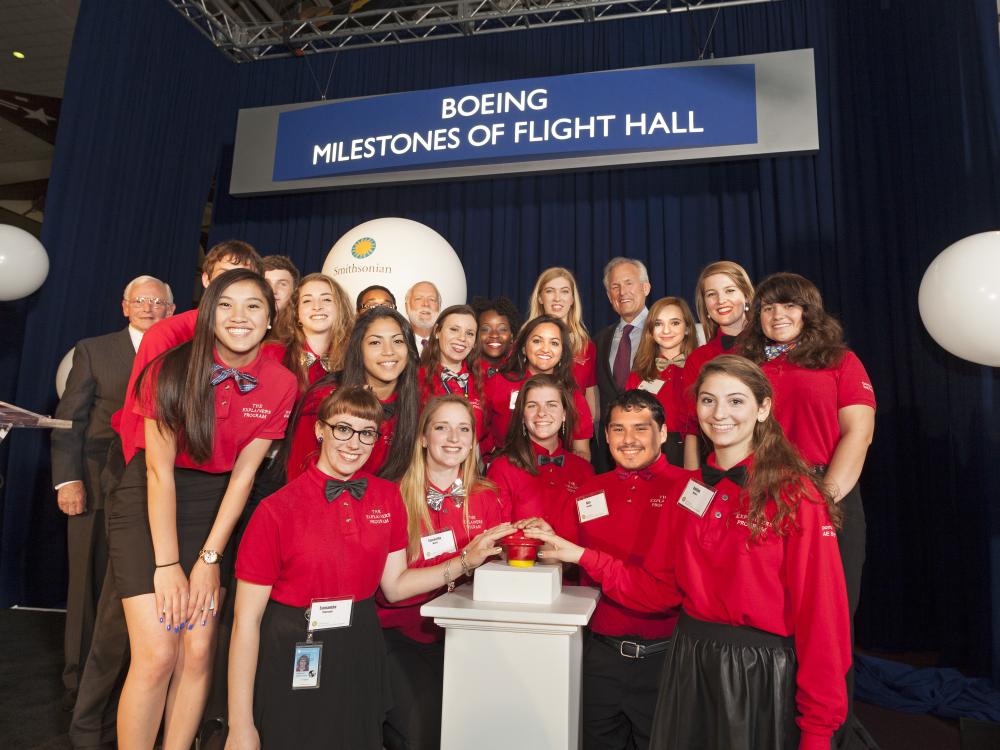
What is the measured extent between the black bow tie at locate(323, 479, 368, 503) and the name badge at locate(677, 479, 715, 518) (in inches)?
37.9

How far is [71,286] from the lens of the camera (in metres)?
5.43

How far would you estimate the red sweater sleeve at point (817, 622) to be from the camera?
5.47 feet

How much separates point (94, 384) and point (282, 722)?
90.9 inches

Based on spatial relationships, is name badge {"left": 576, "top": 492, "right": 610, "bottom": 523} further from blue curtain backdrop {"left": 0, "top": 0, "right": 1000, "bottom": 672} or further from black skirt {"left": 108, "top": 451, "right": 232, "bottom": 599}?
blue curtain backdrop {"left": 0, "top": 0, "right": 1000, "bottom": 672}

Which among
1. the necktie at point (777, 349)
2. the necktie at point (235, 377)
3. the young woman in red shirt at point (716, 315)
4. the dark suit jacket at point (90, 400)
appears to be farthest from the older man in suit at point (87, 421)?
the necktie at point (777, 349)

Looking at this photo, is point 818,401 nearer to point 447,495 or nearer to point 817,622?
point 817,622

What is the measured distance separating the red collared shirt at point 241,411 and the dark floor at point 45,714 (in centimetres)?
153

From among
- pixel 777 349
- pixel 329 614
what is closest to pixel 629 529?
pixel 777 349

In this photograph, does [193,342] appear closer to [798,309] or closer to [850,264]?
[798,309]

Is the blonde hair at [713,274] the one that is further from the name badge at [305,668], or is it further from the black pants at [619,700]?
A: the name badge at [305,668]

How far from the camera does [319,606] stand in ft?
6.61

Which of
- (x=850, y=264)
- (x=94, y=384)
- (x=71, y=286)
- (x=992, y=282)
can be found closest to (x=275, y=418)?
(x=94, y=384)

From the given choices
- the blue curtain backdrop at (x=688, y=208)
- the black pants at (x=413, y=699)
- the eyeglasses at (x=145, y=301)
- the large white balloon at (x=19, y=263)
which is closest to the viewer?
the black pants at (x=413, y=699)

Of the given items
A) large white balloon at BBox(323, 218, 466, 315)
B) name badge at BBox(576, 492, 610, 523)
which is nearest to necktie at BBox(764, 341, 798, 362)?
name badge at BBox(576, 492, 610, 523)
